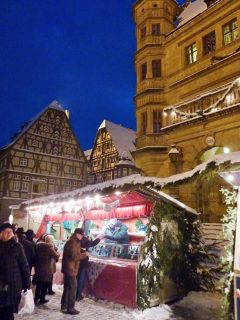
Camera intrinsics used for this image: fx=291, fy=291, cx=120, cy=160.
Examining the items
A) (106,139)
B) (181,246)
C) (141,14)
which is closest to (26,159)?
(106,139)

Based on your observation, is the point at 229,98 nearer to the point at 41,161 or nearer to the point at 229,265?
the point at 229,265

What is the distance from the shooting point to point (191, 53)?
64.3 ft

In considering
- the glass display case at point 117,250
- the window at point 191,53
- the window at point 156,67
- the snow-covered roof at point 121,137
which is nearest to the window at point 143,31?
the window at point 156,67

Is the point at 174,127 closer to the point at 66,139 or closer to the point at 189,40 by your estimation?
the point at 189,40

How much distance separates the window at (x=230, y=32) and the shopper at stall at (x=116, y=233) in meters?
13.4

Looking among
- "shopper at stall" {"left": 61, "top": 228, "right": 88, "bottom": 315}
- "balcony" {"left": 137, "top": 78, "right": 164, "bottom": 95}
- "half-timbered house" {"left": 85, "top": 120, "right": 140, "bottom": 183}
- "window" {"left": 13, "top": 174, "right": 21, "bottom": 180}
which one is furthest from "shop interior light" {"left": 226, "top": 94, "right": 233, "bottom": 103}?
"window" {"left": 13, "top": 174, "right": 21, "bottom": 180}

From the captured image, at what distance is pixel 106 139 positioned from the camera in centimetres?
4372

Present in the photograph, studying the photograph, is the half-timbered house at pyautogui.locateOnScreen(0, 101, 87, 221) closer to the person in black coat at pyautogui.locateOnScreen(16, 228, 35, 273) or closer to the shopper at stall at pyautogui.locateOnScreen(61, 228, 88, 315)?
the person in black coat at pyautogui.locateOnScreen(16, 228, 35, 273)

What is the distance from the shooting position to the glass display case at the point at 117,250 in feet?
26.9

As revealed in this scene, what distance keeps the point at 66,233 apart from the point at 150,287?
6.59 meters

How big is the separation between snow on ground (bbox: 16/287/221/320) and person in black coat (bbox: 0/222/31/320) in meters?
2.16

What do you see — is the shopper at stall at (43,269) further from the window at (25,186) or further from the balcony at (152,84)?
the window at (25,186)

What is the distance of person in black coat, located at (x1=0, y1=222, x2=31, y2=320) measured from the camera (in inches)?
179

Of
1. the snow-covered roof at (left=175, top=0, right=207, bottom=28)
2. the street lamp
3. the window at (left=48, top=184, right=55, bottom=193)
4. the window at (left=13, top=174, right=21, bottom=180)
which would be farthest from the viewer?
the window at (left=48, top=184, right=55, bottom=193)
